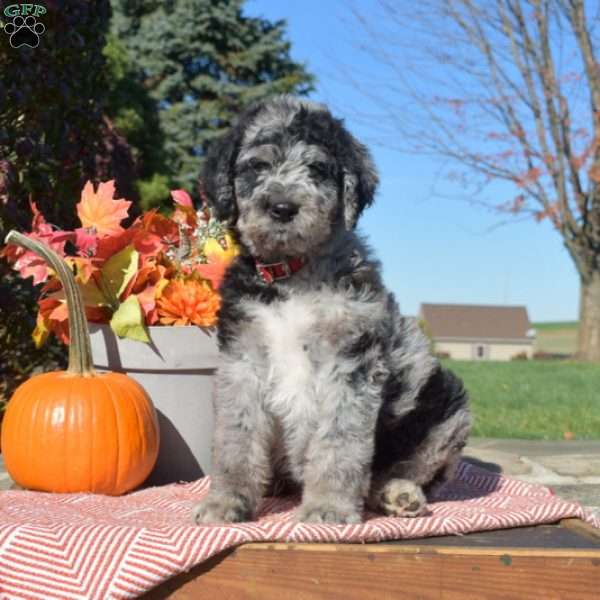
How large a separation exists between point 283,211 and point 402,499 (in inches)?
42.6

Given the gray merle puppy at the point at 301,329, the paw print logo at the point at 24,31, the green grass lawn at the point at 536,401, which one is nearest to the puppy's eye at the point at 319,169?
the gray merle puppy at the point at 301,329

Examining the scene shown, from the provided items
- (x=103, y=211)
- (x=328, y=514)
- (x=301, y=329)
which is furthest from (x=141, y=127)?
(x=328, y=514)

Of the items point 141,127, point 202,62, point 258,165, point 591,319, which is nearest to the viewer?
point 258,165

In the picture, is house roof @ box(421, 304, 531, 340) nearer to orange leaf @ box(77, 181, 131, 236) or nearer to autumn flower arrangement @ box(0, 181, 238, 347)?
autumn flower arrangement @ box(0, 181, 238, 347)

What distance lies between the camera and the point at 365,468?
272cm

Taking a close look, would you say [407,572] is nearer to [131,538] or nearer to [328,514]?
[328,514]

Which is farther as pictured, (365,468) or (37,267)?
(37,267)

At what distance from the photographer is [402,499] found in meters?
2.88

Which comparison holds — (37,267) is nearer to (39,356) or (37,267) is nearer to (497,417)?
(39,356)

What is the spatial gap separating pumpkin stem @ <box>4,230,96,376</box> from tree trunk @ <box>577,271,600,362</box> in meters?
15.8

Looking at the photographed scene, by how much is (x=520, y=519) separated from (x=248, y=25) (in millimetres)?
23845

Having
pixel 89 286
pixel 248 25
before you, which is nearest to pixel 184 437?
pixel 89 286

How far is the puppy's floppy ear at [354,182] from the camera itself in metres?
2.81

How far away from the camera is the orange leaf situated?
12.4ft
